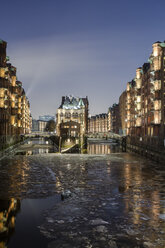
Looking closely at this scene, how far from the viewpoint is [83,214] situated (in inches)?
478

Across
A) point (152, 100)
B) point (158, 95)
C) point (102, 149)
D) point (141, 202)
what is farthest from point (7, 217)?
point (152, 100)

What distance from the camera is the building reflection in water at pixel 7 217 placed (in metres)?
9.82

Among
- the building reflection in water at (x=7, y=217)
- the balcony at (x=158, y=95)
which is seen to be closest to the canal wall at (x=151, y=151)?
the balcony at (x=158, y=95)

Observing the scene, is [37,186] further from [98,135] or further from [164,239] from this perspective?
[98,135]

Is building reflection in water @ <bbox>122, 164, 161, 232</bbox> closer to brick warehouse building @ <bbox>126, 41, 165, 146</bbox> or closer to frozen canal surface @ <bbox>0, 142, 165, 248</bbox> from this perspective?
frozen canal surface @ <bbox>0, 142, 165, 248</bbox>

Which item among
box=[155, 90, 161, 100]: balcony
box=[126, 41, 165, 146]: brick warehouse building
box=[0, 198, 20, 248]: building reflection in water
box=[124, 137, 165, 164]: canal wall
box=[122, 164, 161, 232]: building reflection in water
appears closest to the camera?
box=[0, 198, 20, 248]: building reflection in water

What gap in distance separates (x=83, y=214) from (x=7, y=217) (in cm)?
353

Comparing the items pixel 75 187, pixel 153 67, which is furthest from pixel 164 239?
pixel 153 67

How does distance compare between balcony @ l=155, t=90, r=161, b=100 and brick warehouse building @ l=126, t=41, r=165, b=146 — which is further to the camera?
balcony @ l=155, t=90, r=161, b=100

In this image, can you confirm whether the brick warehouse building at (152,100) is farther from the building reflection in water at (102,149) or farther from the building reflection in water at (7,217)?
the building reflection in water at (7,217)

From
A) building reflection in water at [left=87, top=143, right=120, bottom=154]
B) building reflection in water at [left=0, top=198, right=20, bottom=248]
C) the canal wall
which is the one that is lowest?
building reflection in water at [left=87, top=143, right=120, bottom=154]

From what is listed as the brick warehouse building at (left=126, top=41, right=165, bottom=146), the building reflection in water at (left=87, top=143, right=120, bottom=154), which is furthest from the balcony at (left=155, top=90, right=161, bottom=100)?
the building reflection in water at (left=87, top=143, right=120, bottom=154)

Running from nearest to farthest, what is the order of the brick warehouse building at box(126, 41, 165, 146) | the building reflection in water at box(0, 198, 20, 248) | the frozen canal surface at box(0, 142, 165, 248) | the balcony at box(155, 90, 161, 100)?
the frozen canal surface at box(0, 142, 165, 248), the building reflection in water at box(0, 198, 20, 248), the brick warehouse building at box(126, 41, 165, 146), the balcony at box(155, 90, 161, 100)

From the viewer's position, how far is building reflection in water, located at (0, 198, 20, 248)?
982cm
